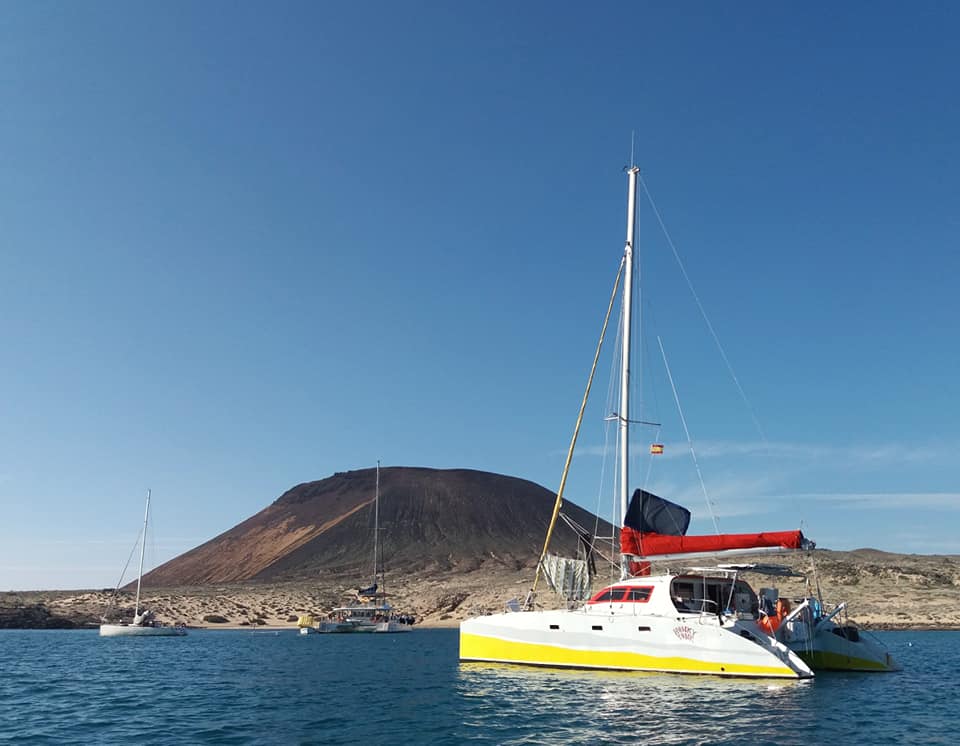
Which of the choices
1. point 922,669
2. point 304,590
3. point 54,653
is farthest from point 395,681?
point 304,590

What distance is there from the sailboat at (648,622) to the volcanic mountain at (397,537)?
316ft

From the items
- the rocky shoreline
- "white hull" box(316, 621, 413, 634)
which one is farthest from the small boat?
"white hull" box(316, 621, 413, 634)

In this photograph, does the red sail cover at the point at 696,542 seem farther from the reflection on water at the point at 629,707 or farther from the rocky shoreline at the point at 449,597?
the rocky shoreline at the point at 449,597

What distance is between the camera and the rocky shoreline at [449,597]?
234ft

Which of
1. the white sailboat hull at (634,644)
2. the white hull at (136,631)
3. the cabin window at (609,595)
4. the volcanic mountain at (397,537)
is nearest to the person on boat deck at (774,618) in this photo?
the white sailboat hull at (634,644)

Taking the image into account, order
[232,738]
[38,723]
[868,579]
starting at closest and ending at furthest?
1. [232,738]
2. [38,723]
3. [868,579]

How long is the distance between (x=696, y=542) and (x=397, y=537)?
431 ft

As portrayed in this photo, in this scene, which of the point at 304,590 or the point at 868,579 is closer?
the point at 868,579

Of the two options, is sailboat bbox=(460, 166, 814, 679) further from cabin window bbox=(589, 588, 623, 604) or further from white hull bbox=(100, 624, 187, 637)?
white hull bbox=(100, 624, 187, 637)

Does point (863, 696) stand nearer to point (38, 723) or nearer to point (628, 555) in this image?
point (628, 555)

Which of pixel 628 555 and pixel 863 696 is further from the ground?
pixel 628 555

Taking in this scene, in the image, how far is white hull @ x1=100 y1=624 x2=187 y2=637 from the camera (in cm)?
7557

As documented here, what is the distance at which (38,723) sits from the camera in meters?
22.3

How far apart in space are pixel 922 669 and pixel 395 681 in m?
22.7
